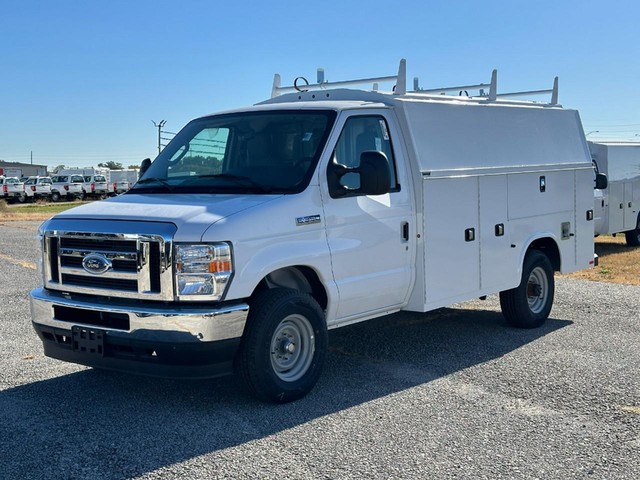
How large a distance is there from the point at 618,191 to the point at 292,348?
14657mm

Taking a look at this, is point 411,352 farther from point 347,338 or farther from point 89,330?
point 89,330

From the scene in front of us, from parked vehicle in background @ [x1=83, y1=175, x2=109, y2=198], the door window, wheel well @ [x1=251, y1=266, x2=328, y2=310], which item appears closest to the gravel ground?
wheel well @ [x1=251, y1=266, x2=328, y2=310]

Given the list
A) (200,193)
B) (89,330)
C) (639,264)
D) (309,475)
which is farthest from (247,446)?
(639,264)

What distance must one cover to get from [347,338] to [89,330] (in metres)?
3.28

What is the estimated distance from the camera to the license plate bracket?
5.81m

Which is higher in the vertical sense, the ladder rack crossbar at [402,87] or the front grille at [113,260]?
the ladder rack crossbar at [402,87]

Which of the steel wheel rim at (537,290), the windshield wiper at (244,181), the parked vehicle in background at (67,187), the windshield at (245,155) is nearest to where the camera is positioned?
the windshield wiper at (244,181)

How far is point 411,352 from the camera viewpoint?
310 inches

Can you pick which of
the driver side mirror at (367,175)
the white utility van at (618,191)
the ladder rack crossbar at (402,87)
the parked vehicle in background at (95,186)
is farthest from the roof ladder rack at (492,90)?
the parked vehicle in background at (95,186)

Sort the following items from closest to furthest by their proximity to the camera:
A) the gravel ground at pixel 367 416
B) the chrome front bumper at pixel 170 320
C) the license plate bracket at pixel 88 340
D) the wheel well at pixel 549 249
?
the gravel ground at pixel 367 416 < the chrome front bumper at pixel 170 320 < the license plate bracket at pixel 88 340 < the wheel well at pixel 549 249

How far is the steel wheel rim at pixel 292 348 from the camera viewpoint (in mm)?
6160

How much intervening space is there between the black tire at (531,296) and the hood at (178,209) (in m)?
3.85

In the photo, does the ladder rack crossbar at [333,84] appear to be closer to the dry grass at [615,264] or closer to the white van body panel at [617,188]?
the dry grass at [615,264]

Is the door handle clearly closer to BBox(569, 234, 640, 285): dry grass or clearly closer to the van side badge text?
the van side badge text
